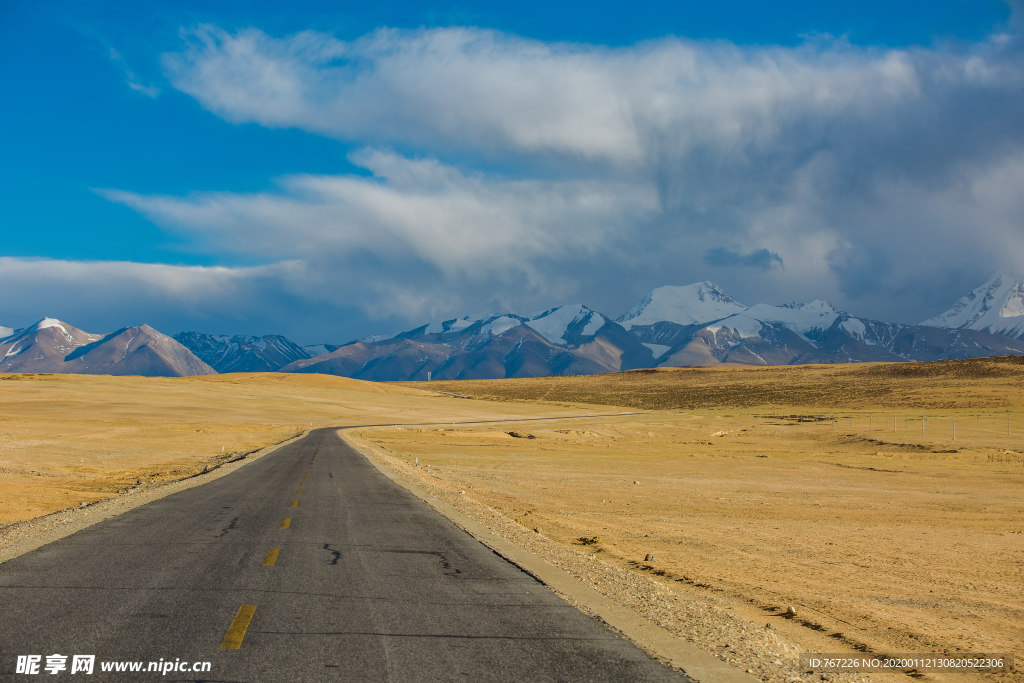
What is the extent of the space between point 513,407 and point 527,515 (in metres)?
99.7

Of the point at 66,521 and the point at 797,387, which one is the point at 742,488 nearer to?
the point at 66,521

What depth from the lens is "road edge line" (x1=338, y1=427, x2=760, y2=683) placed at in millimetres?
5984

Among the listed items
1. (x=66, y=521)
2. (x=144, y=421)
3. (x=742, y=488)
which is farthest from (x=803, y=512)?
(x=144, y=421)

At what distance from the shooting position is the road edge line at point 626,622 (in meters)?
5.98

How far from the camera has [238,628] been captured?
21.8 ft

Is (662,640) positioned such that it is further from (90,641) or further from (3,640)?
(3,640)

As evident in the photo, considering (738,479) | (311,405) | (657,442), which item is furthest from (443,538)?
(311,405)

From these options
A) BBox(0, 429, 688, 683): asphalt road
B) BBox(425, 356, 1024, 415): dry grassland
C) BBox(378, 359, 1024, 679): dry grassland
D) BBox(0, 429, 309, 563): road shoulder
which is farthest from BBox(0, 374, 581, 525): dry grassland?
BBox(425, 356, 1024, 415): dry grassland

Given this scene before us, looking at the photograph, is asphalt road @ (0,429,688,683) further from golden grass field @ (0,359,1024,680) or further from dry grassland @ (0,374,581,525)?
dry grassland @ (0,374,581,525)

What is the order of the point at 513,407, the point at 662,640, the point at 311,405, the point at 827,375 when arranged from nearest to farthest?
the point at 662,640 < the point at 311,405 < the point at 513,407 < the point at 827,375

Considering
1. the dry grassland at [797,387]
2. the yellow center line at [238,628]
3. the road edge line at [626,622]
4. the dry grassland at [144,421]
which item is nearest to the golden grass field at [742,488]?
the dry grassland at [144,421]

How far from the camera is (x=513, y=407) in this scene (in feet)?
382

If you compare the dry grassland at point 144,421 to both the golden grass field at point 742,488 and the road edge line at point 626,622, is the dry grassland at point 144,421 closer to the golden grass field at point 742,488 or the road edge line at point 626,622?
the golden grass field at point 742,488

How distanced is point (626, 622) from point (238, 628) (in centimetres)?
406
